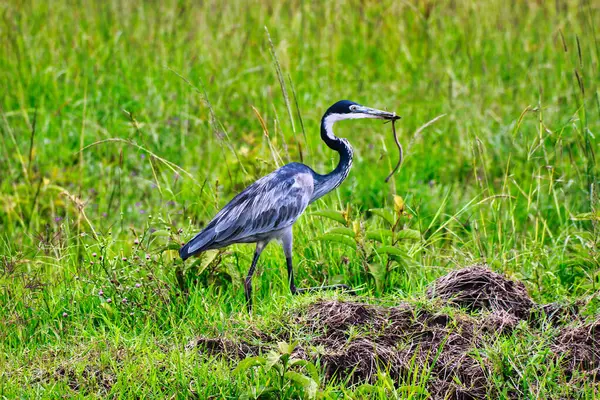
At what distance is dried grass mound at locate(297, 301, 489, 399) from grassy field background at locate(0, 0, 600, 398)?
0.12 m

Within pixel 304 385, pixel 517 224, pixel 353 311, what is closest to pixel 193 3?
pixel 517 224

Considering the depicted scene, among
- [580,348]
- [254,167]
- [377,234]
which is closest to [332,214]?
[377,234]

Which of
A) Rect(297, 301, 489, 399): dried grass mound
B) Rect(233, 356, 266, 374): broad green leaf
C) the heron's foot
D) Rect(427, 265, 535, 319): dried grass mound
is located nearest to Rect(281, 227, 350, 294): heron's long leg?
the heron's foot

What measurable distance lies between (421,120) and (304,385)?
13.8 feet

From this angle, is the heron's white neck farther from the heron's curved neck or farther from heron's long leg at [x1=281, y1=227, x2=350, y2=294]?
heron's long leg at [x1=281, y1=227, x2=350, y2=294]

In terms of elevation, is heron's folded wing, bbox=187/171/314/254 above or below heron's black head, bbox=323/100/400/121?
below

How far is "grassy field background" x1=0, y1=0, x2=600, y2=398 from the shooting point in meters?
4.59

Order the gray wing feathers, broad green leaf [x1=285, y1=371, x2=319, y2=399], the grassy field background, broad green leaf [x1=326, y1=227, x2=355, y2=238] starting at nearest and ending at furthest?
1. broad green leaf [x1=285, y1=371, x2=319, y2=399]
2. the grassy field background
3. the gray wing feathers
4. broad green leaf [x1=326, y1=227, x2=355, y2=238]

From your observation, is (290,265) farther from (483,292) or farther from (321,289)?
(483,292)

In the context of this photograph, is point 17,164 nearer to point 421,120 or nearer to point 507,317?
point 421,120

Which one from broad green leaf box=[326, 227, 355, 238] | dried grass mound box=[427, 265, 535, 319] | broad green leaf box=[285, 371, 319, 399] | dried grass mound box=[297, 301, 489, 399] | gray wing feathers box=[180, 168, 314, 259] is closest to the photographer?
broad green leaf box=[285, 371, 319, 399]

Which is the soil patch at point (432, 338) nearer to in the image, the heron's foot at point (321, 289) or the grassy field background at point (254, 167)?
the grassy field background at point (254, 167)

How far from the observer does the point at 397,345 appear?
433 cm

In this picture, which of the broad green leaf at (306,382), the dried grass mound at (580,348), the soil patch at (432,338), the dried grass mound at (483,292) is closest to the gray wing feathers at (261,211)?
the soil patch at (432,338)
